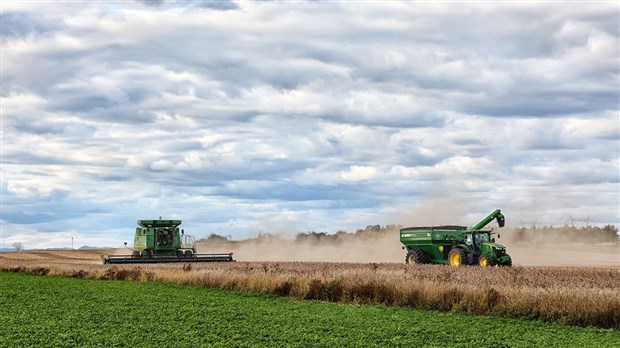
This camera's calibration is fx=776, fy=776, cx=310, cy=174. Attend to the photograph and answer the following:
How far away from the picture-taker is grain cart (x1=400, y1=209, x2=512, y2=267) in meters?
36.7

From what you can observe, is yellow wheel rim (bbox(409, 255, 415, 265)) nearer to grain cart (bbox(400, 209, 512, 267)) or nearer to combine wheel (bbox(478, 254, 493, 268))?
grain cart (bbox(400, 209, 512, 267))

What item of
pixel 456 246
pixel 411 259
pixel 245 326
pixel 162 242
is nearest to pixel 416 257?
pixel 411 259

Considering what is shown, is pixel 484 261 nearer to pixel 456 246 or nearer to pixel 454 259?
pixel 454 259

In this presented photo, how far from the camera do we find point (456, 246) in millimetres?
39062

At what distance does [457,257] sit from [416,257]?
9.76 feet

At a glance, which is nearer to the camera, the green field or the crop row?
the green field

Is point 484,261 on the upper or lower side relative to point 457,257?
lower

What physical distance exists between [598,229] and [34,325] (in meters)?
97.6

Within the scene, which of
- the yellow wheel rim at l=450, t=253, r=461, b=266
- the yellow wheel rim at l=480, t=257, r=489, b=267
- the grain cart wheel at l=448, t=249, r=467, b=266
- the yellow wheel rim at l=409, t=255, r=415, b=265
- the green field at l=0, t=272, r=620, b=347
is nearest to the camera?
the green field at l=0, t=272, r=620, b=347

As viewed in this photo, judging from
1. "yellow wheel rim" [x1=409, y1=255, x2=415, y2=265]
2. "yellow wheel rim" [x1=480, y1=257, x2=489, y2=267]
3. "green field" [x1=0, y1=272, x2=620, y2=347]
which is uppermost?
"yellow wheel rim" [x1=409, y1=255, x2=415, y2=265]

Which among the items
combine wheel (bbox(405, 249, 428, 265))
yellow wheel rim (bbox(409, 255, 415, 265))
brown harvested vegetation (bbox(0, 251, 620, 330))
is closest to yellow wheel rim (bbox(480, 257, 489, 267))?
combine wheel (bbox(405, 249, 428, 265))

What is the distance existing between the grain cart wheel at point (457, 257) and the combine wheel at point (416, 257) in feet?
6.96

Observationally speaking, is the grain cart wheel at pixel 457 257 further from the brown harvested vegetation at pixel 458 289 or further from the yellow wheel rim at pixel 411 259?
the brown harvested vegetation at pixel 458 289

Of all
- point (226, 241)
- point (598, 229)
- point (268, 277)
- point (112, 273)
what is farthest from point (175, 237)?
point (598, 229)
